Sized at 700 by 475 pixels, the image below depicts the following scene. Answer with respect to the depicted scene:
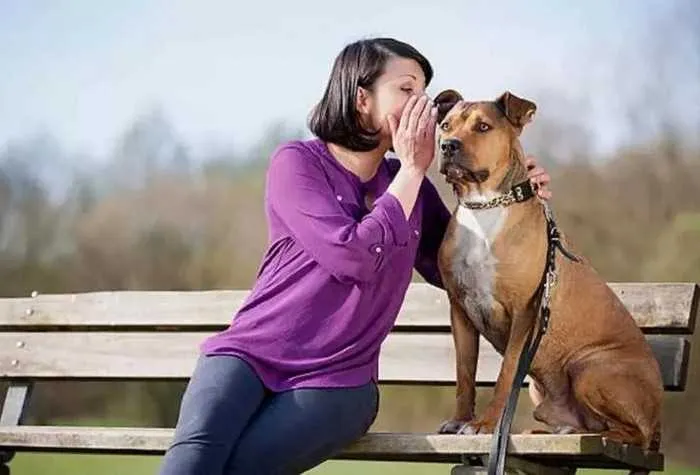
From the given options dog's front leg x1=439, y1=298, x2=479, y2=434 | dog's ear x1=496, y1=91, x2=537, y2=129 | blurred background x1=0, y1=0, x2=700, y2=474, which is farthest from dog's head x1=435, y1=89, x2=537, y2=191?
blurred background x1=0, y1=0, x2=700, y2=474

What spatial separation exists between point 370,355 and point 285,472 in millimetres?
229

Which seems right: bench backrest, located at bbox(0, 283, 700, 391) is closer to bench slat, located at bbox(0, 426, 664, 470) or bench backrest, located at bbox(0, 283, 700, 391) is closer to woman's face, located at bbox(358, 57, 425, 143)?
bench slat, located at bbox(0, 426, 664, 470)

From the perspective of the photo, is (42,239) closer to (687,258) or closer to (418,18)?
(418,18)

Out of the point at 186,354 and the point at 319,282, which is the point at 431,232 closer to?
the point at 319,282

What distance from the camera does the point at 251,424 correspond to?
6.86ft

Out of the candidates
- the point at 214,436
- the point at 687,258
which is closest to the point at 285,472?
the point at 214,436

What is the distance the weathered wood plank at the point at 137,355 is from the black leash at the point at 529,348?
550 mm

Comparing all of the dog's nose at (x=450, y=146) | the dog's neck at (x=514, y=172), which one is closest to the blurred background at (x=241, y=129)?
the dog's neck at (x=514, y=172)

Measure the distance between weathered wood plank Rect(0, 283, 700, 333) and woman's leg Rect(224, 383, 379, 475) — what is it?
2.18 feet

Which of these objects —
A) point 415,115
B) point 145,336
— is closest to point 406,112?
point 415,115

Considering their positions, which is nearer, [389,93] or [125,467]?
[389,93]

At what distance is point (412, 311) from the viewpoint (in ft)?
9.21

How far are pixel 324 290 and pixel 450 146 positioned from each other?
0.31 m

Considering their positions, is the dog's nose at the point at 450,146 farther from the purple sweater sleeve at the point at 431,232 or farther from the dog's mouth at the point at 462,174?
the purple sweater sleeve at the point at 431,232
